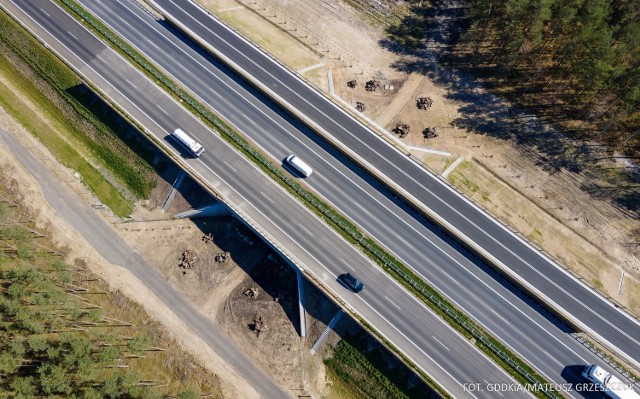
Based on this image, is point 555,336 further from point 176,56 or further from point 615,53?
point 176,56

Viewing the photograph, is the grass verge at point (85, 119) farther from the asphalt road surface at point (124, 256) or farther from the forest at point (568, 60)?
the forest at point (568, 60)

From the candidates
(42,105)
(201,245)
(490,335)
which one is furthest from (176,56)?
(490,335)

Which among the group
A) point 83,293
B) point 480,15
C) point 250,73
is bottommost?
point 83,293

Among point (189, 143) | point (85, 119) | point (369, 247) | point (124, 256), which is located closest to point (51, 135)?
point (85, 119)

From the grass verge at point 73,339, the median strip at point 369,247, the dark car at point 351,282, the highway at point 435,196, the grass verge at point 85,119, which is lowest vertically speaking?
the grass verge at point 73,339

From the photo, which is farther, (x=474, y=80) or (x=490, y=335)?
(x=474, y=80)

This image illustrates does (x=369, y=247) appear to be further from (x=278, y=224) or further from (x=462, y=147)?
(x=462, y=147)

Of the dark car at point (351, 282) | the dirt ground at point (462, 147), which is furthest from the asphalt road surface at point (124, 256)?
the dirt ground at point (462, 147)
